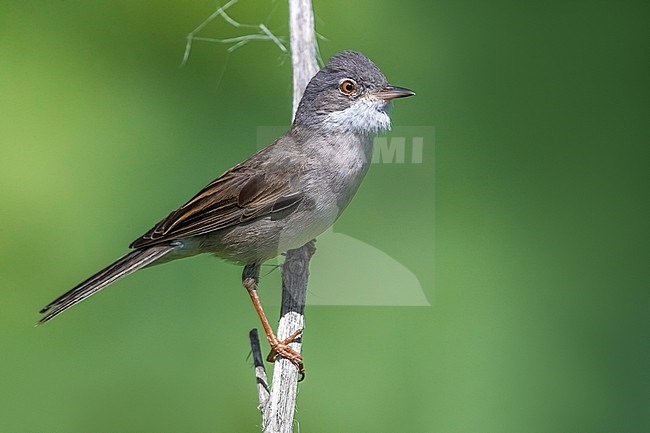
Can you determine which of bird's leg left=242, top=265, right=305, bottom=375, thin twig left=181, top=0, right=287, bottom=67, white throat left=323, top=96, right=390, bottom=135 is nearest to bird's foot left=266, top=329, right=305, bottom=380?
bird's leg left=242, top=265, right=305, bottom=375

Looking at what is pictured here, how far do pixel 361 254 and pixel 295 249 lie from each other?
332 mm

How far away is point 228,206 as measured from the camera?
2.51 meters

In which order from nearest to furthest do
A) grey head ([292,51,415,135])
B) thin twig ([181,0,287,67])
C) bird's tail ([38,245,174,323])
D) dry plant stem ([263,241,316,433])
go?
1. dry plant stem ([263,241,316,433])
2. bird's tail ([38,245,174,323])
3. grey head ([292,51,415,135])
4. thin twig ([181,0,287,67])

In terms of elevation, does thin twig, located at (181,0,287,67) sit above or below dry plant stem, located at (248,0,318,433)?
above

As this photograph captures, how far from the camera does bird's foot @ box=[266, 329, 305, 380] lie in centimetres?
241

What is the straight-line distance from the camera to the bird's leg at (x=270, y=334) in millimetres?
2420

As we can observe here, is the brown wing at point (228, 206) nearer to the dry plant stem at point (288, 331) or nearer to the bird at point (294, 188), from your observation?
the bird at point (294, 188)

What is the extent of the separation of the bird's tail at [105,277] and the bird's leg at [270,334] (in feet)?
0.82

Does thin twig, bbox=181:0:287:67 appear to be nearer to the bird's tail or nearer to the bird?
the bird

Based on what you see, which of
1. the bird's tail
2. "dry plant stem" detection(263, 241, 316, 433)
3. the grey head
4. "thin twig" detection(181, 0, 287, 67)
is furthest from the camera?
"thin twig" detection(181, 0, 287, 67)

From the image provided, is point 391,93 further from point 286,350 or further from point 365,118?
point 286,350

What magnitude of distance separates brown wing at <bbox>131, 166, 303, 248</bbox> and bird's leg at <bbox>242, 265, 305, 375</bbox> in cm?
18

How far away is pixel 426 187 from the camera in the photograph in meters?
3.04

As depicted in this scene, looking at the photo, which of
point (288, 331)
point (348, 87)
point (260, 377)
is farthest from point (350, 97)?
point (260, 377)
